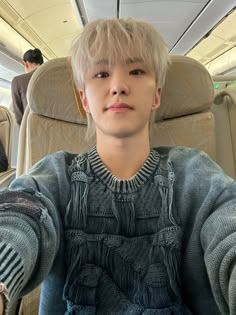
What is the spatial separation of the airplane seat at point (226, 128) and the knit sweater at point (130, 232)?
18.2 inches

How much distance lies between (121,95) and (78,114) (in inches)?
16.8

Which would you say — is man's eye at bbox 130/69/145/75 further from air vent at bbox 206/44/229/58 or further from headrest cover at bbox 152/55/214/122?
air vent at bbox 206/44/229/58

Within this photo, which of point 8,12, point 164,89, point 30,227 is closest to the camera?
point 30,227

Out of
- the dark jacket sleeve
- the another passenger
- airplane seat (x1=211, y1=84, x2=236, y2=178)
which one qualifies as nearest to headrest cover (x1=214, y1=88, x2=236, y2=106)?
airplane seat (x1=211, y1=84, x2=236, y2=178)

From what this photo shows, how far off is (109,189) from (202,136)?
1.81 ft

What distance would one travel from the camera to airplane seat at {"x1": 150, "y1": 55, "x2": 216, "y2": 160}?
1307 mm

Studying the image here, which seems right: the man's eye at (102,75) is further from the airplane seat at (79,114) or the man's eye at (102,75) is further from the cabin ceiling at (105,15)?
the cabin ceiling at (105,15)

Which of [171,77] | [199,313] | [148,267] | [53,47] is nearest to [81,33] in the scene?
[171,77]

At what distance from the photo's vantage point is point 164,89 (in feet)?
4.30

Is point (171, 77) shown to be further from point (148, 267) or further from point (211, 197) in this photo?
point (148, 267)

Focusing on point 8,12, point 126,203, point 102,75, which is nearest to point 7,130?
point 102,75

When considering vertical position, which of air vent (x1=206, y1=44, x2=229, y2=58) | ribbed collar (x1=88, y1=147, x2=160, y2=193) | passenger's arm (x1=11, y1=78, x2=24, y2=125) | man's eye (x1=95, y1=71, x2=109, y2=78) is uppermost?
air vent (x1=206, y1=44, x2=229, y2=58)

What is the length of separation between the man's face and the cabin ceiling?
2951 mm

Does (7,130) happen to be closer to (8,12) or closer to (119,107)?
(119,107)
